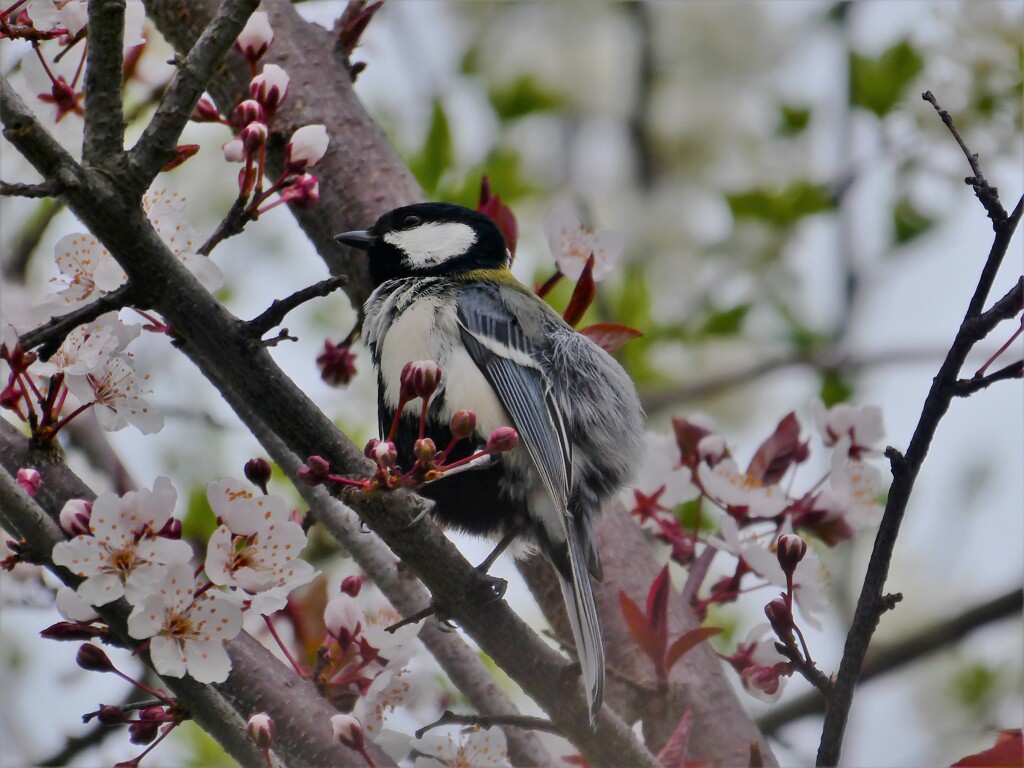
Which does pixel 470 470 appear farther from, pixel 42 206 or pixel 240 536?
pixel 42 206

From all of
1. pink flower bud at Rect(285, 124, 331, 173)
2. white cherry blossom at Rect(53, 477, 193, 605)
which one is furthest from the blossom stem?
pink flower bud at Rect(285, 124, 331, 173)

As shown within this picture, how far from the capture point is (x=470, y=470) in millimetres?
2385

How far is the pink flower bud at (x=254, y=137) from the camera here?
1821 mm

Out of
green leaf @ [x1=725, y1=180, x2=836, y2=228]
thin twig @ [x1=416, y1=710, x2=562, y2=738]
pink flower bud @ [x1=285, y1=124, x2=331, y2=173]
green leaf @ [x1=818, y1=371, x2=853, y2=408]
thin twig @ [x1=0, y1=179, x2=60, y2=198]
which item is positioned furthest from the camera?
green leaf @ [x1=725, y1=180, x2=836, y2=228]

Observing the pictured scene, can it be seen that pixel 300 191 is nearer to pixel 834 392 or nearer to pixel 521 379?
pixel 521 379

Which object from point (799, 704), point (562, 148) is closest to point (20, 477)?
point (799, 704)

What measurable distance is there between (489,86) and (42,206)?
5.59 feet

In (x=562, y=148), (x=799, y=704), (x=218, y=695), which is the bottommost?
(x=218, y=695)

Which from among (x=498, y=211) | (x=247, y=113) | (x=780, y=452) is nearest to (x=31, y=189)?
(x=247, y=113)

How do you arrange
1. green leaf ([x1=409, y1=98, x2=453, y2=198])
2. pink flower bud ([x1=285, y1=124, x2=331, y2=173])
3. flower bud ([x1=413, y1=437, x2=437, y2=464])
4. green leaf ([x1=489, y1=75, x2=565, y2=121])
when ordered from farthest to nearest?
green leaf ([x1=489, y1=75, x2=565, y2=121]) < green leaf ([x1=409, y1=98, x2=453, y2=198]) < pink flower bud ([x1=285, y1=124, x2=331, y2=173]) < flower bud ([x1=413, y1=437, x2=437, y2=464])

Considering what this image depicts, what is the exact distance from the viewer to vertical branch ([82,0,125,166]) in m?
1.58

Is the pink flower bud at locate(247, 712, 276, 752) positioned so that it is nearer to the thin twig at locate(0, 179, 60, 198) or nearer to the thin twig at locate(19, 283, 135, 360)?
the thin twig at locate(19, 283, 135, 360)

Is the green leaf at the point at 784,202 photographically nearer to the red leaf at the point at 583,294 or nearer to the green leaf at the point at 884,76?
the green leaf at the point at 884,76

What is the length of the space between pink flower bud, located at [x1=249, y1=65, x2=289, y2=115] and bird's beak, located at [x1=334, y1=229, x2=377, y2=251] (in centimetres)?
56
